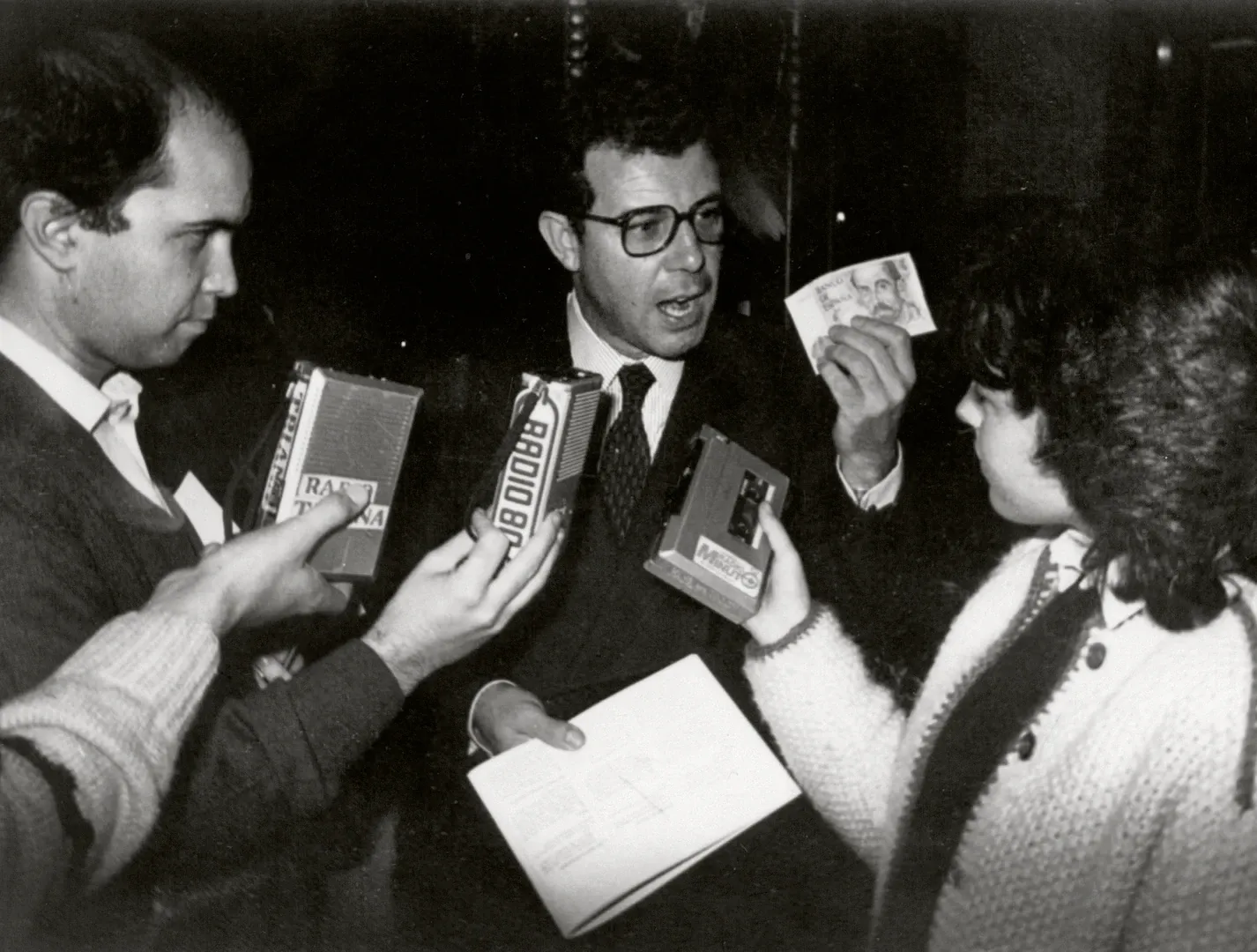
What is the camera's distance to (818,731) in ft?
4.17

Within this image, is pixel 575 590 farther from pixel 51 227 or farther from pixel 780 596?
pixel 51 227

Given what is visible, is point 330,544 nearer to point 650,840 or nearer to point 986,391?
point 650,840

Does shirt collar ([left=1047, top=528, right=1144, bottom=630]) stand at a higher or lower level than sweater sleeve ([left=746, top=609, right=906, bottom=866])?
higher

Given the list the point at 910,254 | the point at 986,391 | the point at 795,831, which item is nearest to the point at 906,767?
the point at 795,831

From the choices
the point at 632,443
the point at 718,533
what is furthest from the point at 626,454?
the point at 718,533

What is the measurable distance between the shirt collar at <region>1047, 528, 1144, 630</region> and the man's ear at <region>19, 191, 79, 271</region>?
45.4 inches

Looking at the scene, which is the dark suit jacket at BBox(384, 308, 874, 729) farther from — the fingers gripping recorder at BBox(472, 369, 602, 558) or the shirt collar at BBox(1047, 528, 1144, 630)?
the shirt collar at BBox(1047, 528, 1144, 630)

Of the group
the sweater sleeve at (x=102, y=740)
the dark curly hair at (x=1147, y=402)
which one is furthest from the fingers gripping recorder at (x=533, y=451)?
the dark curly hair at (x=1147, y=402)

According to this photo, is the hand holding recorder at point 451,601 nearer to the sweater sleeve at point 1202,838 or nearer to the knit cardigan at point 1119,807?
the knit cardigan at point 1119,807

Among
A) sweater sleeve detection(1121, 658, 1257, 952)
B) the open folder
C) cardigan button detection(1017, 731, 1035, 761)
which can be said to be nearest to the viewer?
sweater sleeve detection(1121, 658, 1257, 952)

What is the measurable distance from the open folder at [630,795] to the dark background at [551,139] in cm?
61

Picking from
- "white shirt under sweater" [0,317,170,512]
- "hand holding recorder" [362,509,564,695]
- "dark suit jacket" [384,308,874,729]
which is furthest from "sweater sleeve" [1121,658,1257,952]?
"white shirt under sweater" [0,317,170,512]

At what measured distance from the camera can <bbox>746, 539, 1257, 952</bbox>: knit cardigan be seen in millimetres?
975

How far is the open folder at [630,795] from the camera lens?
46.9 inches
